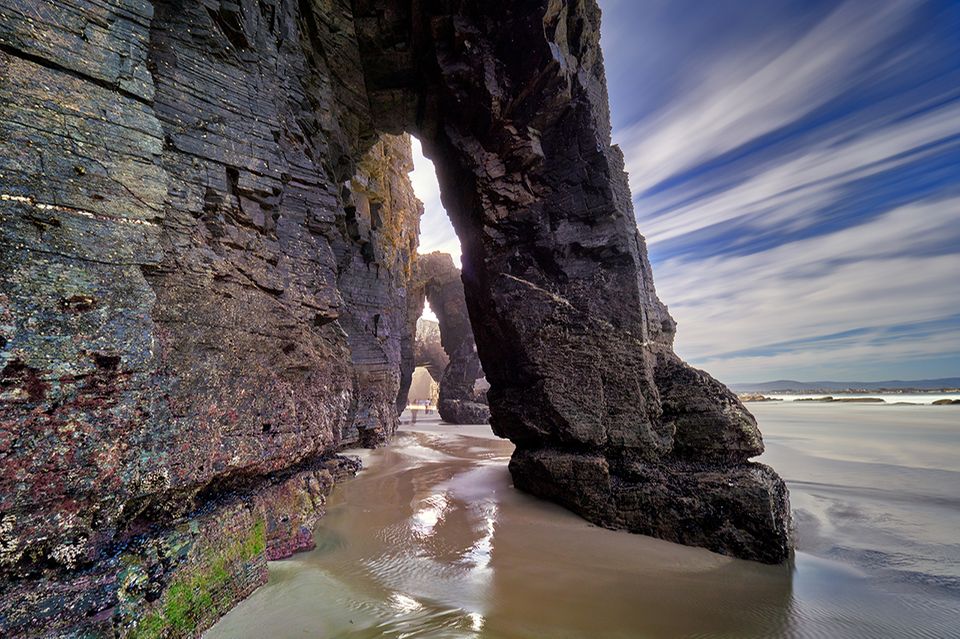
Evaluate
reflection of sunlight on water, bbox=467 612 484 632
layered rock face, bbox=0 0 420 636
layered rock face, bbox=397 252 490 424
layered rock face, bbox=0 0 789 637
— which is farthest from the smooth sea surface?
layered rock face, bbox=397 252 490 424

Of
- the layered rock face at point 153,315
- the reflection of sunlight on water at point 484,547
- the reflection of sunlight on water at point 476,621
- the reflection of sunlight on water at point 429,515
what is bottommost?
the reflection of sunlight on water at point 429,515

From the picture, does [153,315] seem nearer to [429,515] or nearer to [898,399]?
[429,515]

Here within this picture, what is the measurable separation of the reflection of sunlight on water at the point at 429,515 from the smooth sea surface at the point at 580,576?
3 cm

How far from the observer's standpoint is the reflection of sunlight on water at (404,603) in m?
3.38

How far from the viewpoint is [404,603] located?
3473 millimetres

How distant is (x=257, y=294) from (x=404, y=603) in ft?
11.8

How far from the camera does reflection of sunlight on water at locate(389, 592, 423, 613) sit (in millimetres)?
3378

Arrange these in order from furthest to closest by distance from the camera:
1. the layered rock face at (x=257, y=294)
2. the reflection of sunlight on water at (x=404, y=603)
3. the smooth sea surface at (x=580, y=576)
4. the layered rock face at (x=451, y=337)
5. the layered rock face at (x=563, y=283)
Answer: the layered rock face at (x=451, y=337) < the layered rock face at (x=563, y=283) < the reflection of sunlight on water at (x=404, y=603) < the smooth sea surface at (x=580, y=576) < the layered rock face at (x=257, y=294)

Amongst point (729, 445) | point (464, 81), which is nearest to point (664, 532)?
point (729, 445)

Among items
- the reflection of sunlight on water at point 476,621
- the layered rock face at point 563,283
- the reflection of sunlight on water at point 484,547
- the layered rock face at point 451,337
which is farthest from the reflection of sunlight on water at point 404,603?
the layered rock face at point 451,337

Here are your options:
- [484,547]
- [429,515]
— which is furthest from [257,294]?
[429,515]

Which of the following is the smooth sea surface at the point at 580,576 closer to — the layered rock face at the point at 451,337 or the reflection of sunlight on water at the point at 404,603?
the reflection of sunlight on water at the point at 404,603

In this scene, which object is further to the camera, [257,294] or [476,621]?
[257,294]

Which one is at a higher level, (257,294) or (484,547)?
(257,294)
